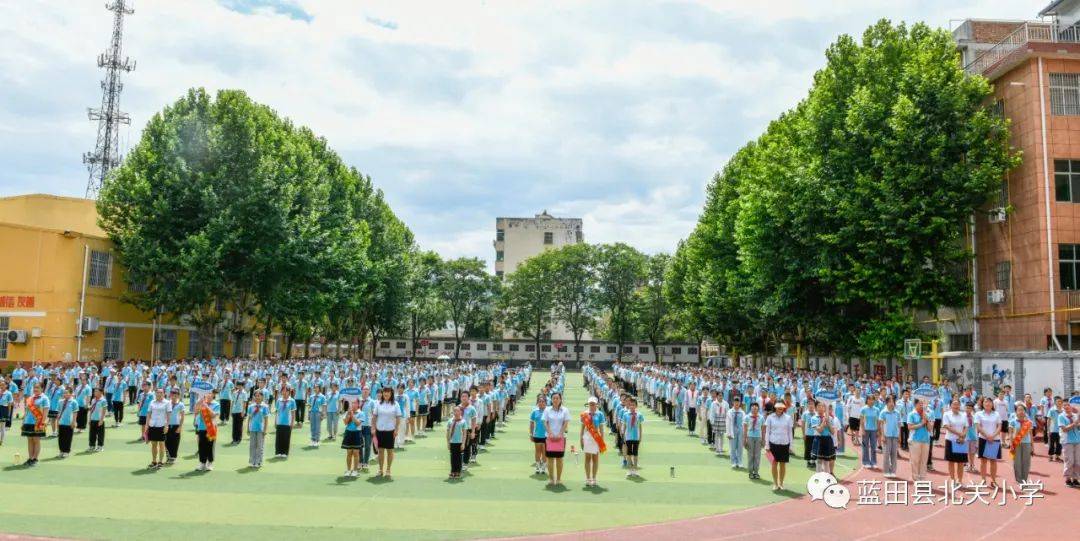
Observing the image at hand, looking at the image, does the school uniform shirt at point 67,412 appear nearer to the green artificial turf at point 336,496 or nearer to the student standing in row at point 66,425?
the student standing in row at point 66,425

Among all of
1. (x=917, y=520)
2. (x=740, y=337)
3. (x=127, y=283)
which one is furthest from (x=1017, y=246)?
(x=127, y=283)

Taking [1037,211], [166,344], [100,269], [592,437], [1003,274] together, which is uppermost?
[1037,211]

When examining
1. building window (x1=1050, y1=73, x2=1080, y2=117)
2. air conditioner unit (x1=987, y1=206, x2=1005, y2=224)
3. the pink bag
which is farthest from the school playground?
building window (x1=1050, y1=73, x2=1080, y2=117)

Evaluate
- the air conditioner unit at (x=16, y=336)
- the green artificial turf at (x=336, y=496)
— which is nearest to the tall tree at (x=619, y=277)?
the air conditioner unit at (x=16, y=336)

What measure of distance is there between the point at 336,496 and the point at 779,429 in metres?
8.30

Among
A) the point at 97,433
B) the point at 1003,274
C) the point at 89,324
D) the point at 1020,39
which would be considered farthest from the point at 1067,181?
the point at 89,324

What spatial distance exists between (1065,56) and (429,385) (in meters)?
28.1

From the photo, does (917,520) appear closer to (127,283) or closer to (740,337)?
(127,283)

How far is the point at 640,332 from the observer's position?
80.3 metres

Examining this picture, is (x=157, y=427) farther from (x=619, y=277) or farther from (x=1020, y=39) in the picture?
(x=619, y=277)

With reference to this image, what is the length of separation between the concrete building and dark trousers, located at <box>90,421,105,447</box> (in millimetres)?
31214

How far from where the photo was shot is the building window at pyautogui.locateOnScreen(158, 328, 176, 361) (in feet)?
150

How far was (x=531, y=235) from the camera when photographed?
10038 centimetres

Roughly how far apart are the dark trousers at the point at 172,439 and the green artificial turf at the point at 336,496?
0.34 metres
